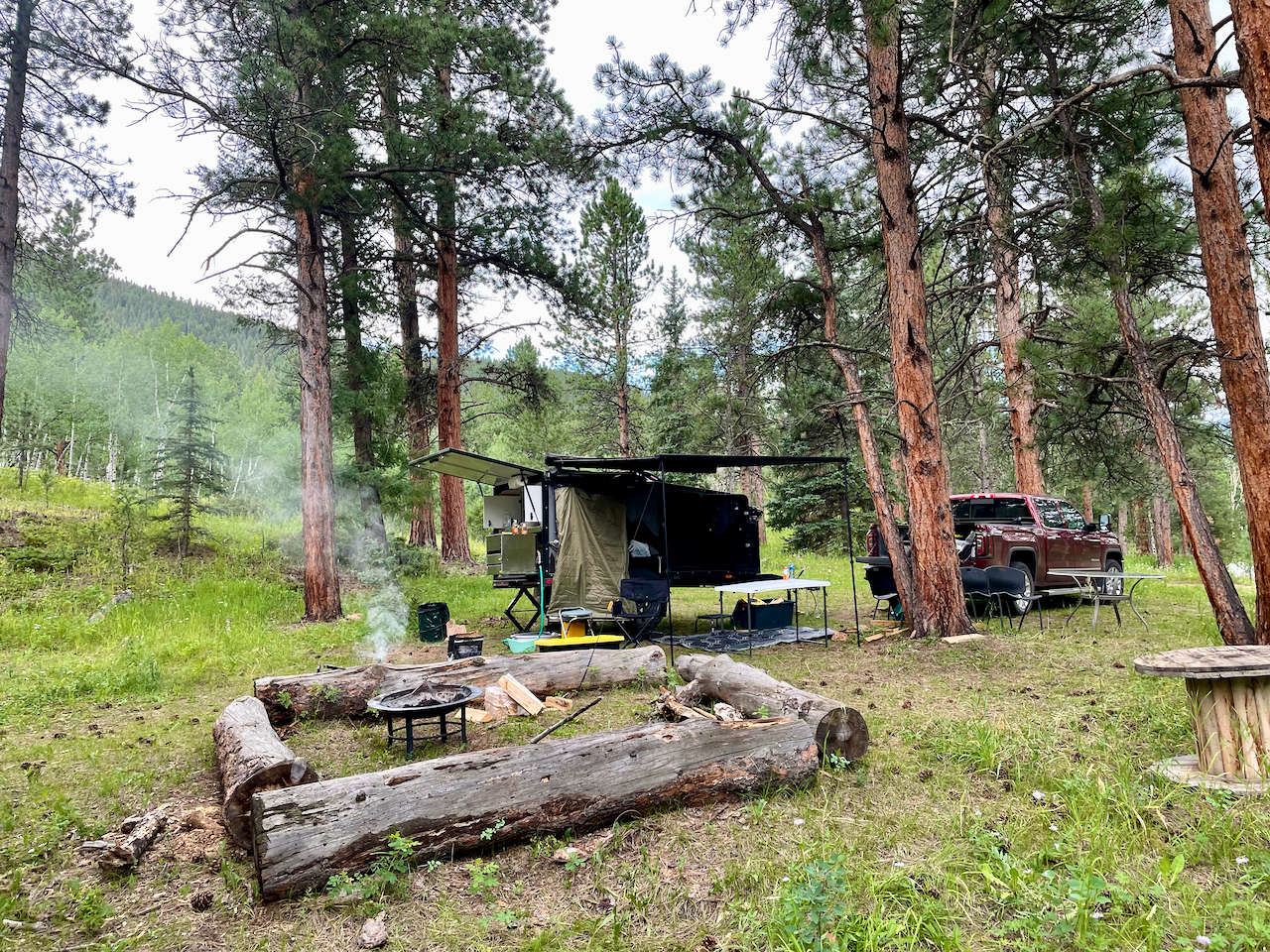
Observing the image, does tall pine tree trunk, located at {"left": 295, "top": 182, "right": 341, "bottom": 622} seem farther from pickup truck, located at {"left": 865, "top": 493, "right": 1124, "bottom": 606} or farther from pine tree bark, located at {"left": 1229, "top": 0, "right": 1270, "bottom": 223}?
pine tree bark, located at {"left": 1229, "top": 0, "right": 1270, "bottom": 223}

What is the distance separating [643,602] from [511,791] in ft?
15.6

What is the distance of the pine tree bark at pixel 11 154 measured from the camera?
7047 millimetres

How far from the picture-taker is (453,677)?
5.15 meters

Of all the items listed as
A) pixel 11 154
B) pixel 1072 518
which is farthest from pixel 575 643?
pixel 11 154

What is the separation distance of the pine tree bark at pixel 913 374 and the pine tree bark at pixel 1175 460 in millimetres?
1541

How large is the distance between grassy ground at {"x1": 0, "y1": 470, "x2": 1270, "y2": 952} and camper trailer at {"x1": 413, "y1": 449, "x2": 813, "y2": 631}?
2.90 metres

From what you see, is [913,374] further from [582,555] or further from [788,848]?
[788,848]

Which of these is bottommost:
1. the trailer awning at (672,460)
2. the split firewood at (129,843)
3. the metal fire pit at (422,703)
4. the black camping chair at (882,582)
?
the split firewood at (129,843)

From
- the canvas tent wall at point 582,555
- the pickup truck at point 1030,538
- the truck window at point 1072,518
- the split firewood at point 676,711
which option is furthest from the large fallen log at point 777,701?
the truck window at point 1072,518

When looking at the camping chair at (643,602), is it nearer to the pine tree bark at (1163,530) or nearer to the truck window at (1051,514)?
the truck window at (1051,514)

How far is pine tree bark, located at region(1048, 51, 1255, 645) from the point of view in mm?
5238

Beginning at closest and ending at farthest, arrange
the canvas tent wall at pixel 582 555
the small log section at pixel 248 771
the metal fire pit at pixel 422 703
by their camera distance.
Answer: the small log section at pixel 248 771, the metal fire pit at pixel 422 703, the canvas tent wall at pixel 582 555

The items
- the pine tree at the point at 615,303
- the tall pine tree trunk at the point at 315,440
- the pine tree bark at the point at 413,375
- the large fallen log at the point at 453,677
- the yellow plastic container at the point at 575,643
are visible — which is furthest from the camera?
the pine tree at the point at 615,303

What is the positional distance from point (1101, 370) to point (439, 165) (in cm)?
882
